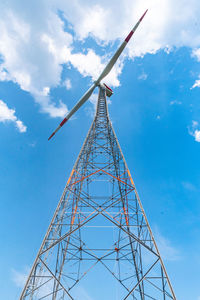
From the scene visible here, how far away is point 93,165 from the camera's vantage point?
12.8 meters

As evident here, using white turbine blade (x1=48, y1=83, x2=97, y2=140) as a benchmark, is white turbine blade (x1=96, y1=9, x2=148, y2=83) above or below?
above

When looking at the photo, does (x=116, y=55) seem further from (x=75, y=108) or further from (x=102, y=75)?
(x=75, y=108)

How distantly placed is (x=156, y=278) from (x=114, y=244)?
453 centimetres

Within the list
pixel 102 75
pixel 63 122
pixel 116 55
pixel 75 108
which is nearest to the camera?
pixel 116 55

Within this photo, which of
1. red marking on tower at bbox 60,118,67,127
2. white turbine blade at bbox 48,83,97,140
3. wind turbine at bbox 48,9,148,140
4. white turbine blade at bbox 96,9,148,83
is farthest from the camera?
white turbine blade at bbox 48,83,97,140

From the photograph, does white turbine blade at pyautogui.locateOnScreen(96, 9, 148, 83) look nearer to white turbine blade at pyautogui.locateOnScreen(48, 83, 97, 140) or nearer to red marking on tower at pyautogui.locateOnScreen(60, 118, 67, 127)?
white turbine blade at pyautogui.locateOnScreen(48, 83, 97, 140)

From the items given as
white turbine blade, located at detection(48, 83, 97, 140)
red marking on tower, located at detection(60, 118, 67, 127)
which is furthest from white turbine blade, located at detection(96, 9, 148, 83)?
red marking on tower, located at detection(60, 118, 67, 127)

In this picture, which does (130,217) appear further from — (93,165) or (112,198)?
(93,165)

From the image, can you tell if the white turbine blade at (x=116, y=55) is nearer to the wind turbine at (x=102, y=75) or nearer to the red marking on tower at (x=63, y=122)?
the wind turbine at (x=102, y=75)

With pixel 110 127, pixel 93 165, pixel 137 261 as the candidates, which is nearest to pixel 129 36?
pixel 110 127

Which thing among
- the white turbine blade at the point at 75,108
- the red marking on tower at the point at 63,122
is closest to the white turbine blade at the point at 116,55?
the white turbine blade at the point at 75,108

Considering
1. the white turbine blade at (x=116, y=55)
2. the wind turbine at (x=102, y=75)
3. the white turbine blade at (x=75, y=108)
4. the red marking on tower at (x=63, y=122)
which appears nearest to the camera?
the white turbine blade at (x=116, y=55)

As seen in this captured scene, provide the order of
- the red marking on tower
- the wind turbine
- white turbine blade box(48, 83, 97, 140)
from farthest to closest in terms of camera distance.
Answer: white turbine blade box(48, 83, 97, 140) < the red marking on tower < the wind turbine

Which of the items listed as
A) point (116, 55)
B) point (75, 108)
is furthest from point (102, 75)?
point (75, 108)
